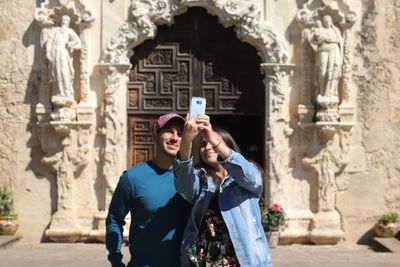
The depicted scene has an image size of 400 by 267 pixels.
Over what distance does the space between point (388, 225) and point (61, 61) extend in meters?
5.10

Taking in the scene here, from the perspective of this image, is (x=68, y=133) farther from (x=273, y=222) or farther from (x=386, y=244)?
(x=386, y=244)

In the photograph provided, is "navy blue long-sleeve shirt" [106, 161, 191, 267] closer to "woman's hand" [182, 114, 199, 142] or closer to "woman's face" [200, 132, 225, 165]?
"woman's face" [200, 132, 225, 165]

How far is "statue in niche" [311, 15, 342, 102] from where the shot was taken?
32.6ft

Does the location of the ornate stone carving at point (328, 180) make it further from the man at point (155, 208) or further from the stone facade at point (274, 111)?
the man at point (155, 208)

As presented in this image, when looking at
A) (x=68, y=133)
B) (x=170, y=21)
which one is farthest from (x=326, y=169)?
(x=68, y=133)

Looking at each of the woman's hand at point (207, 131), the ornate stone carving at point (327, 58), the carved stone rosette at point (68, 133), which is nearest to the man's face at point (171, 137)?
the woman's hand at point (207, 131)

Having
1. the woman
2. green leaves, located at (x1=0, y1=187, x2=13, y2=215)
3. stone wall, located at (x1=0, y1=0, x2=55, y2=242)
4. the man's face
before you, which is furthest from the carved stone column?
the woman

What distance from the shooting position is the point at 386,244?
31.2 feet

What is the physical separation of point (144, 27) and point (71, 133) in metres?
1.85

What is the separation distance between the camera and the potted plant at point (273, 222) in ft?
31.5

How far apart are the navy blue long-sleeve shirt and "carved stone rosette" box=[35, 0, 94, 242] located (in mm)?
6298

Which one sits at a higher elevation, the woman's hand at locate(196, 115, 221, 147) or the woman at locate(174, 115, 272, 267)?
the woman's hand at locate(196, 115, 221, 147)

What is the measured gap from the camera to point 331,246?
10.0 meters

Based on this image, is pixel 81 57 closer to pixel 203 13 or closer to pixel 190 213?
pixel 203 13
